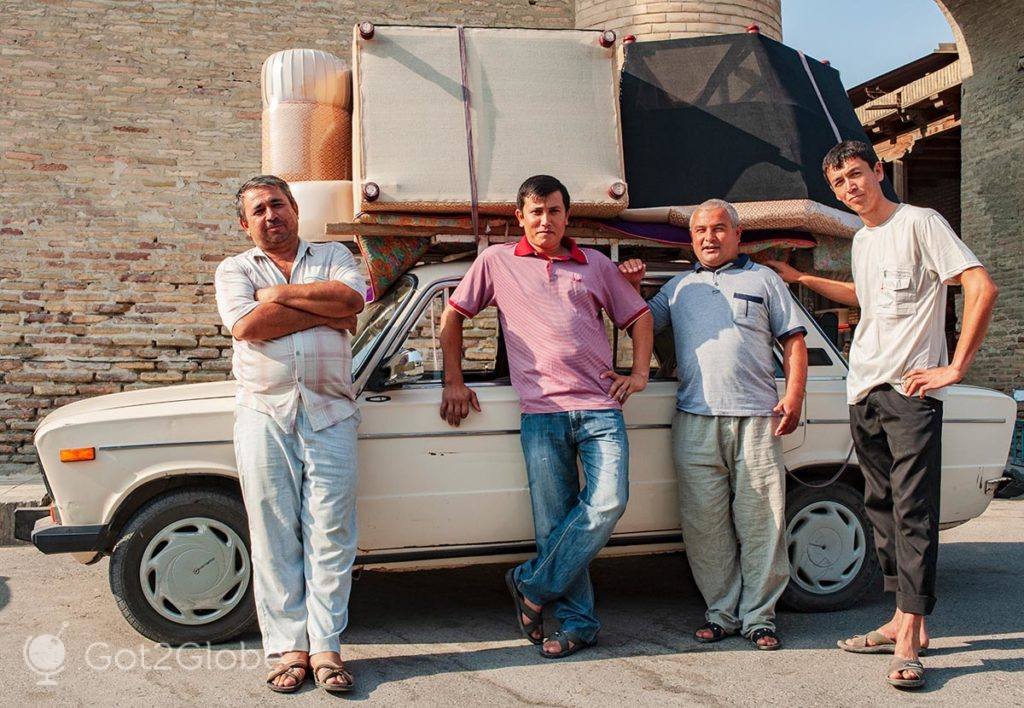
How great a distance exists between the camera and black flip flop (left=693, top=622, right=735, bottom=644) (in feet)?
13.9

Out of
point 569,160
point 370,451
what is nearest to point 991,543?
point 569,160

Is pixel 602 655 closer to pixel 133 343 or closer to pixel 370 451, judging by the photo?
pixel 370 451

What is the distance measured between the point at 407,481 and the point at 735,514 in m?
1.52

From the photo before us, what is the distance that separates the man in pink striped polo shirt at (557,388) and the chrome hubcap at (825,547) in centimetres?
118

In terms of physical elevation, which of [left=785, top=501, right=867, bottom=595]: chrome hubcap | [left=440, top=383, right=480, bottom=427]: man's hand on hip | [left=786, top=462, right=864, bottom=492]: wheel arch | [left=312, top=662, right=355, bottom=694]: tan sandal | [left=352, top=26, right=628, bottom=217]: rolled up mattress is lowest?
[left=312, top=662, right=355, bottom=694]: tan sandal

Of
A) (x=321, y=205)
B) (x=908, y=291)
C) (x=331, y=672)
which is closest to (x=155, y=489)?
(x=331, y=672)

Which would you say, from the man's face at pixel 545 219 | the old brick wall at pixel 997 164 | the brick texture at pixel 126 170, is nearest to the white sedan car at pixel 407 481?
the man's face at pixel 545 219

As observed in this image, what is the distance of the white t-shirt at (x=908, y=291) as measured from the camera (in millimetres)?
3760

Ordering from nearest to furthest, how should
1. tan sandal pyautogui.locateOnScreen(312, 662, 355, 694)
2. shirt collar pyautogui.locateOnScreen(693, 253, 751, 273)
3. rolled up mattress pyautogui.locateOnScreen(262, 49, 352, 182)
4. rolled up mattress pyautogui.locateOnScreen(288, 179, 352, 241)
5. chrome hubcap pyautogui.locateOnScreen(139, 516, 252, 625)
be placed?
tan sandal pyautogui.locateOnScreen(312, 662, 355, 694) → chrome hubcap pyautogui.locateOnScreen(139, 516, 252, 625) → shirt collar pyautogui.locateOnScreen(693, 253, 751, 273) → rolled up mattress pyautogui.locateOnScreen(288, 179, 352, 241) → rolled up mattress pyautogui.locateOnScreen(262, 49, 352, 182)

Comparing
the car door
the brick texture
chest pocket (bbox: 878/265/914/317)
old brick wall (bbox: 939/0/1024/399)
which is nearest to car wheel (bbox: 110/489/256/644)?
the car door

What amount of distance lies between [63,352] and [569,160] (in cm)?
794

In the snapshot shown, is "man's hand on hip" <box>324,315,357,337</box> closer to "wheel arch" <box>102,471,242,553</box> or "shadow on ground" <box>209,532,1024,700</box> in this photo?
"wheel arch" <box>102,471,242,553</box>

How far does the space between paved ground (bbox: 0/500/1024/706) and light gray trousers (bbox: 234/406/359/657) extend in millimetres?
264

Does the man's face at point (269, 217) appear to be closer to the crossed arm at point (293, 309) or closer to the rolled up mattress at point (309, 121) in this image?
the crossed arm at point (293, 309)
